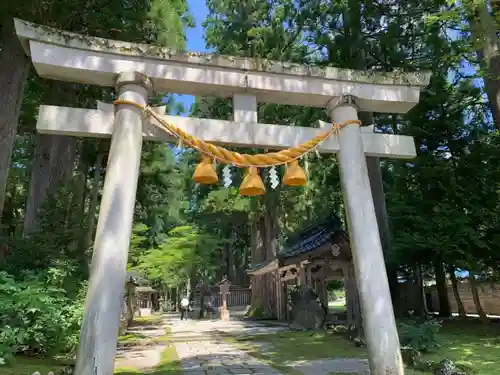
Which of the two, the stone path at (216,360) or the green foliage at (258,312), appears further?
the green foliage at (258,312)

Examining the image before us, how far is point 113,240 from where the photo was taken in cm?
423

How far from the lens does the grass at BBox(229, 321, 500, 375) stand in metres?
7.15

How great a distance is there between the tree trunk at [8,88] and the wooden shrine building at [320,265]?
33.2ft

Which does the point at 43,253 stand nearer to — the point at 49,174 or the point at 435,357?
the point at 49,174

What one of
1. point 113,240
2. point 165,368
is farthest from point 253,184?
point 165,368

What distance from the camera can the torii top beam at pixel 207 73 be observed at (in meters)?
4.70

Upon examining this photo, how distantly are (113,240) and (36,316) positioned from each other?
3035mm

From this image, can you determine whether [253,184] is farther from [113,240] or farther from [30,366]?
[30,366]

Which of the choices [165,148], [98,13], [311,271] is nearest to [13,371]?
[98,13]

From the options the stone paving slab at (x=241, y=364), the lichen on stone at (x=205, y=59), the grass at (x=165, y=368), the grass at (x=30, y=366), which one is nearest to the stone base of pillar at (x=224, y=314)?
the stone paving slab at (x=241, y=364)

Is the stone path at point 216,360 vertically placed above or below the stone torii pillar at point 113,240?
below

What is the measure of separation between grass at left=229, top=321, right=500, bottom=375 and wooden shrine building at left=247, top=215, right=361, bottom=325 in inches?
70.6

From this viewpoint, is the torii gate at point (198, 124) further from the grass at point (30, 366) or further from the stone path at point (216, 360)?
the stone path at point (216, 360)

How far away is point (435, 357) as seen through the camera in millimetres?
7531
